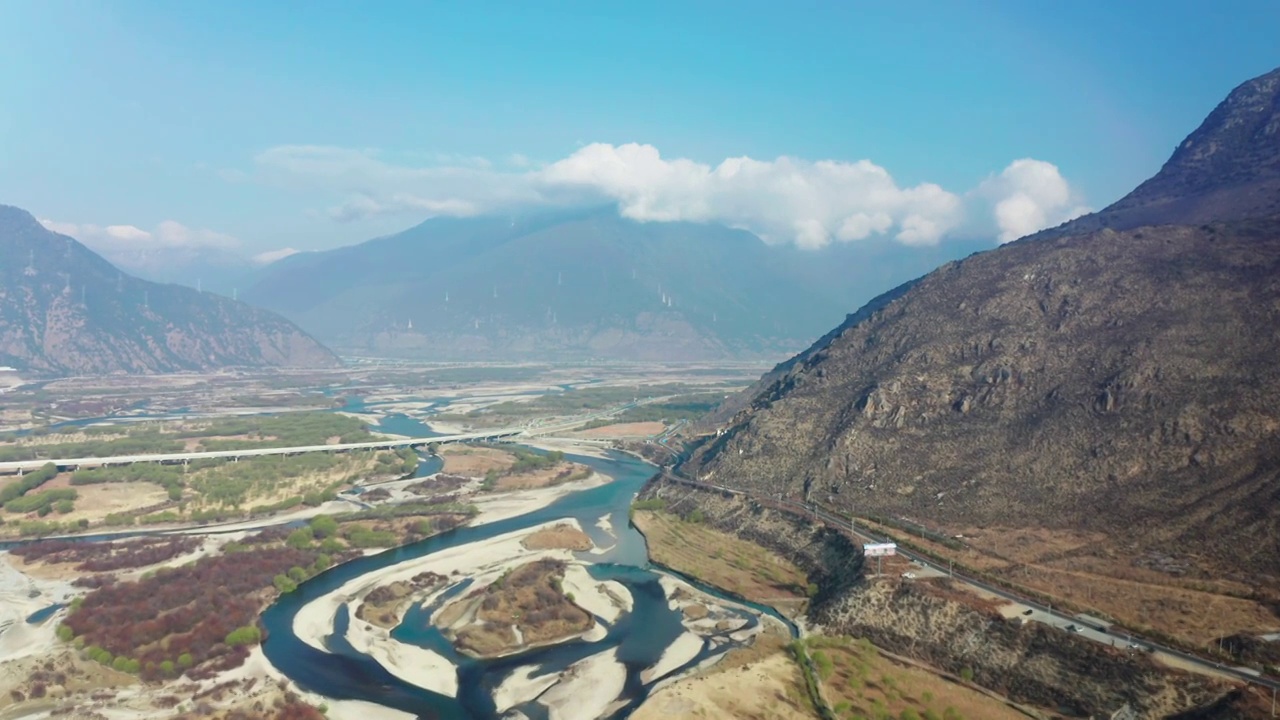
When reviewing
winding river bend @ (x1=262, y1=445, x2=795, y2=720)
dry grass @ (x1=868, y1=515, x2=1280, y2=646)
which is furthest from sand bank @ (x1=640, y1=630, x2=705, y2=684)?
dry grass @ (x1=868, y1=515, x2=1280, y2=646)

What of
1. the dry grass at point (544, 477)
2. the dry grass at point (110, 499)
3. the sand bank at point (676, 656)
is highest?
the dry grass at point (544, 477)

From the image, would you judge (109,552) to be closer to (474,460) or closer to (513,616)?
(513,616)

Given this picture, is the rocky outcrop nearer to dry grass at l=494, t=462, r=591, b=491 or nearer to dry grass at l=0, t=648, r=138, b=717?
dry grass at l=0, t=648, r=138, b=717

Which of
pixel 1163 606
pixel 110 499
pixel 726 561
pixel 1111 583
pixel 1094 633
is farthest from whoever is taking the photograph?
pixel 110 499

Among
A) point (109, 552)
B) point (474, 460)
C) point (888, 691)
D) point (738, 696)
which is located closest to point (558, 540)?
point (738, 696)

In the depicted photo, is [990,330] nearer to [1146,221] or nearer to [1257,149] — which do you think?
[1146,221]

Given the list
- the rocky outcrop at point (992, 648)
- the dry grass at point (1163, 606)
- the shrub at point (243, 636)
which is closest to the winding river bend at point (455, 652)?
the shrub at point (243, 636)

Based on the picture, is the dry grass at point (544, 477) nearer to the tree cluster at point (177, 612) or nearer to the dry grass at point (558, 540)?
the dry grass at point (558, 540)
